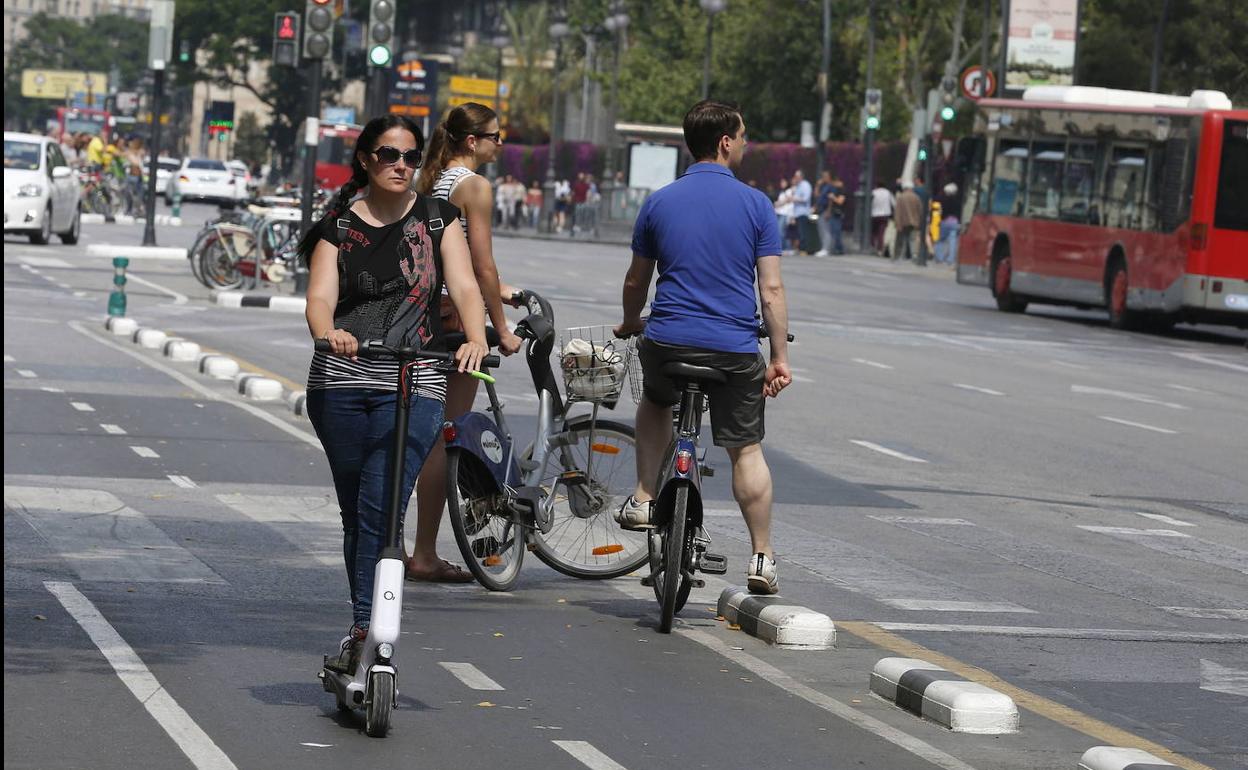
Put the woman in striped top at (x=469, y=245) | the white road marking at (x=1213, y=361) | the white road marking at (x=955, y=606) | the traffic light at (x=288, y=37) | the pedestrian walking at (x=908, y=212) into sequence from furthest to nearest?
the pedestrian walking at (x=908, y=212) → the traffic light at (x=288, y=37) → the white road marking at (x=1213, y=361) → the white road marking at (x=955, y=606) → the woman in striped top at (x=469, y=245)

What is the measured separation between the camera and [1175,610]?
30.7 feet

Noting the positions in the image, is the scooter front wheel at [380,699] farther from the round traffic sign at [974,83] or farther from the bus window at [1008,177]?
the round traffic sign at [974,83]

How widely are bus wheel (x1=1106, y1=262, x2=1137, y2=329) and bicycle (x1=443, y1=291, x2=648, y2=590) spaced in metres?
21.8

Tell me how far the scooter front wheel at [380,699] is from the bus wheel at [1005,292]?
90.9 feet

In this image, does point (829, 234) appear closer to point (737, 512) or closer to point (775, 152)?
point (775, 152)

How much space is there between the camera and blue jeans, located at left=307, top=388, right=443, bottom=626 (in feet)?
21.6

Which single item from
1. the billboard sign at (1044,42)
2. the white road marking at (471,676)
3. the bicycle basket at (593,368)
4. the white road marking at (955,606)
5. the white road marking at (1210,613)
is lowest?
the white road marking at (471,676)

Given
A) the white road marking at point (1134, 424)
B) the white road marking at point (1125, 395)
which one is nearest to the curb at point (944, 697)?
the white road marking at point (1134, 424)

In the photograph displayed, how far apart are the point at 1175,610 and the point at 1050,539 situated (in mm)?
1941

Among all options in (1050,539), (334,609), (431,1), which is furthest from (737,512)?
(431,1)

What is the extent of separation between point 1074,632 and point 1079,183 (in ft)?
78.6

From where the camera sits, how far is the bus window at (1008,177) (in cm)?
3388

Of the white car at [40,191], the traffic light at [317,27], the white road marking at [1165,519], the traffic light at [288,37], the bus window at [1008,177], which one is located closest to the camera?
the white road marking at [1165,519]

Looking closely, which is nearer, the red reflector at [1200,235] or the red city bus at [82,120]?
the red reflector at [1200,235]
